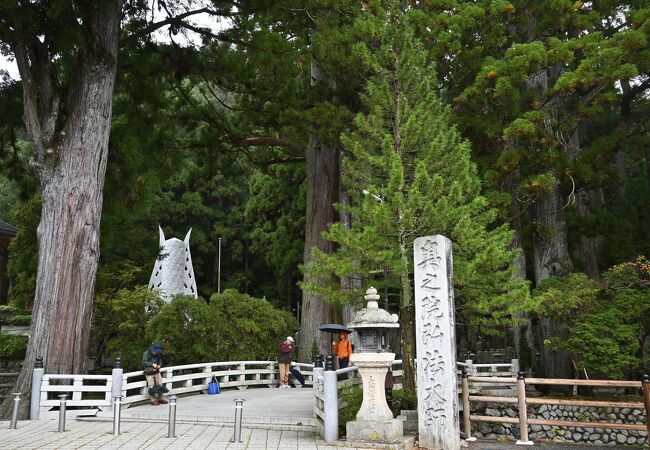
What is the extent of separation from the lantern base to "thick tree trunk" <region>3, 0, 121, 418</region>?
592cm

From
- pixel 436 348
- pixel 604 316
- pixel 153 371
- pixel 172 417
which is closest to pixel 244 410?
pixel 153 371

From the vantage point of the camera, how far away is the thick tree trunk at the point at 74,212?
33.2ft

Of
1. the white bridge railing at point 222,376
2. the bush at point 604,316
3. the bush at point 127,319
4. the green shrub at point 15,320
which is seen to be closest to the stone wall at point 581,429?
the bush at point 604,316

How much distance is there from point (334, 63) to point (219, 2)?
3138mm

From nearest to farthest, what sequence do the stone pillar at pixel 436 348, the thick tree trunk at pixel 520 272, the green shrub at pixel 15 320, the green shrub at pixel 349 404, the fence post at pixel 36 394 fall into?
the stone pillar at pixel 436 348 < the green shrub at pixel 349 404 < the fence post at pixel 36 394 < the thick tree trunk at pixel 520 272 < the green shrub at pixel 15 320

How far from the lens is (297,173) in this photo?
24000mm

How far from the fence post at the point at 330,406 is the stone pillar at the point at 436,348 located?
1.23 meters

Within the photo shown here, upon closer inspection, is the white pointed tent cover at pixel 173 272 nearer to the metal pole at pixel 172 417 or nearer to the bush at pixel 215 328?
the bush at pixel 215 328

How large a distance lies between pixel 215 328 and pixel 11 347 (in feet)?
21.1

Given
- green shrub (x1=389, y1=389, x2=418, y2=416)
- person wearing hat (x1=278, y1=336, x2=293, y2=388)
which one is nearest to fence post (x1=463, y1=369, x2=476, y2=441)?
green shrub (x1=389, y1=389, x2=418, y2=416)

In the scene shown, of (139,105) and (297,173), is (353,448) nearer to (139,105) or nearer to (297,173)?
(139,105)

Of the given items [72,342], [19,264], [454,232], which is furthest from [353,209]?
[19,264]

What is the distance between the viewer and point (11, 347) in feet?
51.4

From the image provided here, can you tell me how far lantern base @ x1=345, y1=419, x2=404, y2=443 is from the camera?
738cm
